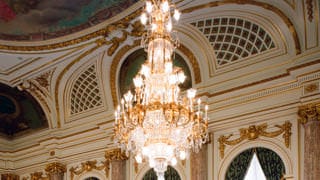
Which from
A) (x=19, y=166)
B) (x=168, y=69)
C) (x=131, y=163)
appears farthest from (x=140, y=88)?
(x=19, y=166)

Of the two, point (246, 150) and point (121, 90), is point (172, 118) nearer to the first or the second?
point (246, 150)

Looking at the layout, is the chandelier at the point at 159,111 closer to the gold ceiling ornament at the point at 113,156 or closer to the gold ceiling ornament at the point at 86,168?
the gold ceiling ornament at the point at 113,156

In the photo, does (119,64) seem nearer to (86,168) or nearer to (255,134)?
(86,168)

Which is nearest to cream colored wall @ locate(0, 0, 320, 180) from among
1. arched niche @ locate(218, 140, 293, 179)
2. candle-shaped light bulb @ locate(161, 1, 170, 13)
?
arched niche @ locate(218, 140, 293, 179)

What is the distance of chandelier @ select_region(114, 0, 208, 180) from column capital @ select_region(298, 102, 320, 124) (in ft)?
8.30

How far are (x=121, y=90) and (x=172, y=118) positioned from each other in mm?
6023

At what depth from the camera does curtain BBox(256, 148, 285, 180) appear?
37.5 feet

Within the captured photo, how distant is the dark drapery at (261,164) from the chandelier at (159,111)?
8.72 ft

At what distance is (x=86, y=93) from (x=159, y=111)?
271 inches

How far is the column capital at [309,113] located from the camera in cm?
1079

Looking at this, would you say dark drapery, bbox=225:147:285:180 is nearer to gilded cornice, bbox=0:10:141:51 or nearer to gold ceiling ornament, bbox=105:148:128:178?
gold ceiling ornament, bbox=105:148:128:178

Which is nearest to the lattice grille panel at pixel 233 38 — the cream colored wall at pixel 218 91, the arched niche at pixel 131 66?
the cream colored wall at pixel 218 91

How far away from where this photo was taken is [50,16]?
13109mm

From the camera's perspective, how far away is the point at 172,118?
29.7 ft
